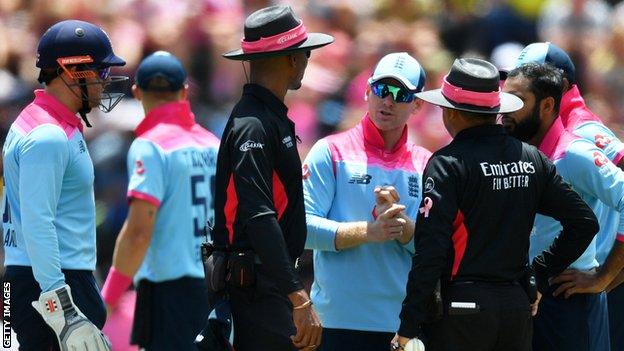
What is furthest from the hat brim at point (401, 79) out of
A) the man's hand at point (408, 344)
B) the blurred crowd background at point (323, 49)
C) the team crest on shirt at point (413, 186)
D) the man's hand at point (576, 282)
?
the blurred crowd background at point (323, 49)

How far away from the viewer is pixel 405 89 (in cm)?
627

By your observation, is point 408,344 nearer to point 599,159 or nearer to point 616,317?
point 599,159

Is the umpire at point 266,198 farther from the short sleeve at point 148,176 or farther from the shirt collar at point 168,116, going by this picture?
the shirt collar at point 168,116

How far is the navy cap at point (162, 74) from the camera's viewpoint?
27.5ft

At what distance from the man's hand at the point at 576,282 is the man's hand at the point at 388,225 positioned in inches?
31.9

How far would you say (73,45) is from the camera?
5801 millimetres

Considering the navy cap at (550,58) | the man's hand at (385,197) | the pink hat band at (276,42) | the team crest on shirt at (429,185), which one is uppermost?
the pink hat band at (276,42)

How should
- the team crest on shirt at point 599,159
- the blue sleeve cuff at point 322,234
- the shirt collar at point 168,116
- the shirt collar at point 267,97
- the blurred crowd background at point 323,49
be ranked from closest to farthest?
the shirt collar at point 267,97
the team crest on shirt at point 599,159
the blue sleeve cuff at point 322,234
the shirt collar at point 168,116
the blurred crowd background at point 323,49

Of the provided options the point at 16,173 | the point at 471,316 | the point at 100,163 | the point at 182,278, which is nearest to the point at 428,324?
the point at 471,316

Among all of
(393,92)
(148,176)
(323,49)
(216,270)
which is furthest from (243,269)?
(323,49)

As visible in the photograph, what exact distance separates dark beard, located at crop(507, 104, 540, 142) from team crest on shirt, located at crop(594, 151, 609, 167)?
322mm

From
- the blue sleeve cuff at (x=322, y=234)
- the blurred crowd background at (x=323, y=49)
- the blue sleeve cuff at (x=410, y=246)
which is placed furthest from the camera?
the blurred crowd background at (x=323, y=49)

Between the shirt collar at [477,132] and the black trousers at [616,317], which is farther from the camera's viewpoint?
the black trousers at [616,317]

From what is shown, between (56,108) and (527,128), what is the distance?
7.32ft
